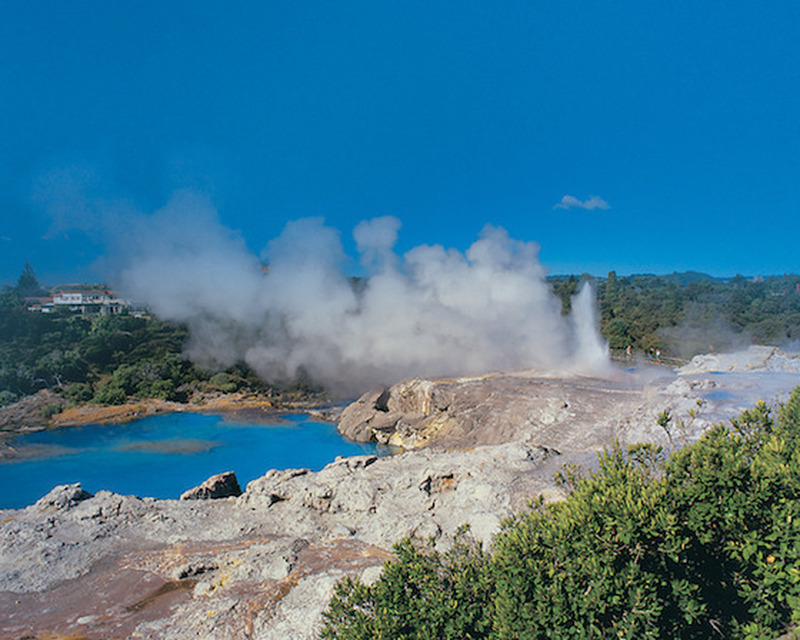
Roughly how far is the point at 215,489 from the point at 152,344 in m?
39.8

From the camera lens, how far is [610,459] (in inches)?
319

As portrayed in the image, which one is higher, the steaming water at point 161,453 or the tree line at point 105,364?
the tree line at point 105,364

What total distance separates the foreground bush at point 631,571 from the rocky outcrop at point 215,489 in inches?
515

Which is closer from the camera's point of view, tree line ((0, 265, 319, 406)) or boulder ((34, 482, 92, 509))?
boulder ((34, 482, 92, 509))

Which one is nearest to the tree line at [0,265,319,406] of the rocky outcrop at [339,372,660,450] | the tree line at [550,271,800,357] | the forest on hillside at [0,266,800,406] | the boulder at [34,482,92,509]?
the forest on hillside at [0,266,800,406]

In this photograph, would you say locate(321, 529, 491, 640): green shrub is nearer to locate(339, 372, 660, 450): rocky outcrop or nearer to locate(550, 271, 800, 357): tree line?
locate(339, 372, 660, 450): rocky outcrop

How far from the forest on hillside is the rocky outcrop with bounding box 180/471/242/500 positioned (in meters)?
26.1

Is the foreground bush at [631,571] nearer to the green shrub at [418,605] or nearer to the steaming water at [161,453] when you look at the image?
the green shrub at [418,605]

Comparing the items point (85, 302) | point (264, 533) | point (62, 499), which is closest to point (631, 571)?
point (264, 533)

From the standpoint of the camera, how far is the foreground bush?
6371mm

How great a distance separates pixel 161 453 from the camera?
30.0m

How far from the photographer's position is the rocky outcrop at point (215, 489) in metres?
18.6

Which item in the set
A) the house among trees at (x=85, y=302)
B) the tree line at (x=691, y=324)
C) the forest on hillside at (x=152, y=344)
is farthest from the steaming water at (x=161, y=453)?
the house among trees at (x=85, y=302)

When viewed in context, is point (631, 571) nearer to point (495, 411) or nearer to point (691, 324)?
point (495, 411)
